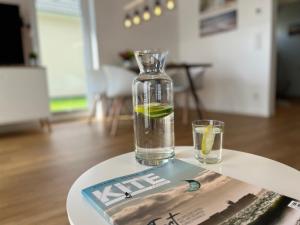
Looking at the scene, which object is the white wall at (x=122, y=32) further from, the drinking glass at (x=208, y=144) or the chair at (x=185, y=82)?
the drinking glass at (x=208, y=144)

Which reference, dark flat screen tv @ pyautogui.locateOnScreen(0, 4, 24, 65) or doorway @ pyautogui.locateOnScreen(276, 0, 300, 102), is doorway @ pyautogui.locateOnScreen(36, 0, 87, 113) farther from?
doorway @ pyautogui.locateOnScreen(276, 0, 300, 102)

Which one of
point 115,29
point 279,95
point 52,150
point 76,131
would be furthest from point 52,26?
point 279,95

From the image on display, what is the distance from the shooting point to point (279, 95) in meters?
5.79

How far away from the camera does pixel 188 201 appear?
0.50m

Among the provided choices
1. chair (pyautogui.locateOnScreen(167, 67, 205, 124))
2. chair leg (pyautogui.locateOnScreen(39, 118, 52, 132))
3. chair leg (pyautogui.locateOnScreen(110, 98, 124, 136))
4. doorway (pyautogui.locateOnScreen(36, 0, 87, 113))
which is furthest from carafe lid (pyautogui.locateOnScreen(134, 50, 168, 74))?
doorway (pyautogui.locateOnScreen(36, 0, 87, 113))

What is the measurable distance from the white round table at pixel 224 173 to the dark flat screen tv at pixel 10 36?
305cm

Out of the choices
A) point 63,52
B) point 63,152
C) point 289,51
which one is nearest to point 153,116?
point 63,152

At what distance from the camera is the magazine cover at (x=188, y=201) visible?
437mm

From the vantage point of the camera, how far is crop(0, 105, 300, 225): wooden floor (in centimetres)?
128

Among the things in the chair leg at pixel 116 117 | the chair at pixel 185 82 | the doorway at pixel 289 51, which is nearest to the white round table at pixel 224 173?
the chair leg at pixel 116 117

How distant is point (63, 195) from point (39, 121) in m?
2.35

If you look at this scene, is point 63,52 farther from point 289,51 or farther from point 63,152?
point 289,51

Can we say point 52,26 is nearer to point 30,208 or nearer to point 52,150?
point 52,150

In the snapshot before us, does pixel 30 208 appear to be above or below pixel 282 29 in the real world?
below
